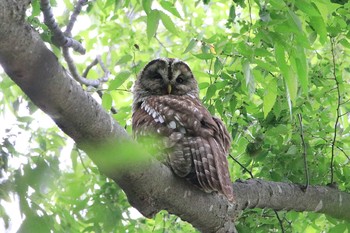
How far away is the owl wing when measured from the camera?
8.96 ft

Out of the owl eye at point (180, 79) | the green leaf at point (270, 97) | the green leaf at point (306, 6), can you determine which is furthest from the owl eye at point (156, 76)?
the green leaf at point (306, 6)

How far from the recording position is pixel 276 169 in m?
3.57

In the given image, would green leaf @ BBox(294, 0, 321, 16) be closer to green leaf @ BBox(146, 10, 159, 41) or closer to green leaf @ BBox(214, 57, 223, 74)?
green leaf @ BBox(146, 10, 159, 41)

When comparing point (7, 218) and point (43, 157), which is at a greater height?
point (43, 157)

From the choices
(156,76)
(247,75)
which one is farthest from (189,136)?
(156,76)

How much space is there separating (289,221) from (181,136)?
1.10 m

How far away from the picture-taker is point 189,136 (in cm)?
296

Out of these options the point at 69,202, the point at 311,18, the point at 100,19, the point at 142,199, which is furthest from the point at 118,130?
the point at 100,19

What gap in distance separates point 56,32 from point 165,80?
0.80 metres

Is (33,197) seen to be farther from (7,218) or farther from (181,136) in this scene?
(181,136)

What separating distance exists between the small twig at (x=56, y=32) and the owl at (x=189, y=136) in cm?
73

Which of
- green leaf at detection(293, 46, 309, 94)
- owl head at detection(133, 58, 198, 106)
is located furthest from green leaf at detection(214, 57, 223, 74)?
owl head at detection(133, 58, 198, 106)

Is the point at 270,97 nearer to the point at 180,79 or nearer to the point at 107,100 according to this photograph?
the point at 107,100

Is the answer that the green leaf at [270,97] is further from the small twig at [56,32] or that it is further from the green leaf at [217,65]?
the small twig at [56,32]
